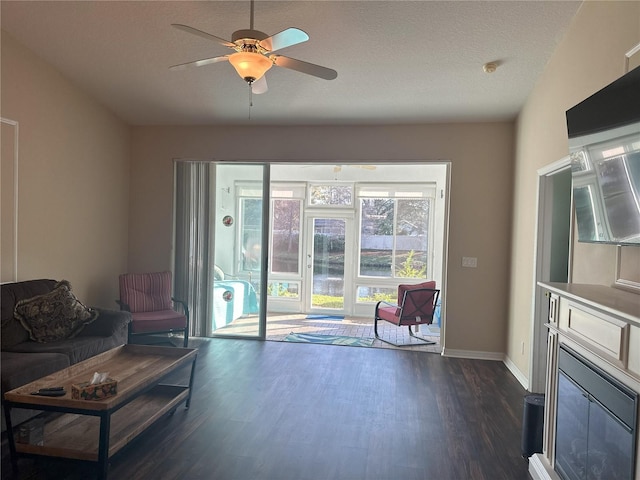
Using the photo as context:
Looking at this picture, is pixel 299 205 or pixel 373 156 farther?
pixel 299 205

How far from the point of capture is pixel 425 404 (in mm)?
3518

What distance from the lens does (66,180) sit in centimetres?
440

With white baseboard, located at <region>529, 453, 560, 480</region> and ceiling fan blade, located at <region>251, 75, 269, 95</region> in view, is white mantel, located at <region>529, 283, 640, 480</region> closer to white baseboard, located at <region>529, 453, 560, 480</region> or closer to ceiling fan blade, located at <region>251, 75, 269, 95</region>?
white baseboard, located at <region>529, 453, 560, 480</region>

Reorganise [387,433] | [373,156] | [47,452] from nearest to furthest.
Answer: [47,452] → [387,433] → [373,156]

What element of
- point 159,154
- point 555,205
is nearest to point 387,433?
point 555,205

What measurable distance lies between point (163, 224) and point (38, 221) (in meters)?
1.61

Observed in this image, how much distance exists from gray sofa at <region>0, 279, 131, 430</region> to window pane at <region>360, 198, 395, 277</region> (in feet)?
14.4

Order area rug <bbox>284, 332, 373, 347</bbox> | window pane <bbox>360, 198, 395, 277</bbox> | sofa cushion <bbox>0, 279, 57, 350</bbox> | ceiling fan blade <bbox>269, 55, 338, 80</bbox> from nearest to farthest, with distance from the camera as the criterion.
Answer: ceiling fan blade <bbox>269, 55, 338, 80</bbox>, sofa cushion <bbox>0, 279, 57, 350</bbox>, area rug <bbox>284, 332, 373, 347</bbox>, window pane <bbox>360, 198, 395, 277</bbox>

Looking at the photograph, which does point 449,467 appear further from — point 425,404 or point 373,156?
point 373,156

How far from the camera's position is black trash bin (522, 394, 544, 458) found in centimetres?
265

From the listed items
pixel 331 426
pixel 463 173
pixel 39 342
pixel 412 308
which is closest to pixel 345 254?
pixel 412 308

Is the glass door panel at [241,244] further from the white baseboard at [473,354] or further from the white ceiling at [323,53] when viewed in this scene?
the white baseboard at [473,354]

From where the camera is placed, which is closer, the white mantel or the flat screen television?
the white mantel

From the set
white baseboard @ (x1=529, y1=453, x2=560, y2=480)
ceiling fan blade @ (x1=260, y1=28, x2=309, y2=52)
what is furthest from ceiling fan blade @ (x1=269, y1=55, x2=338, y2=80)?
white baseboard @ (x1=529, y1=453, x2=560, y2=480)
